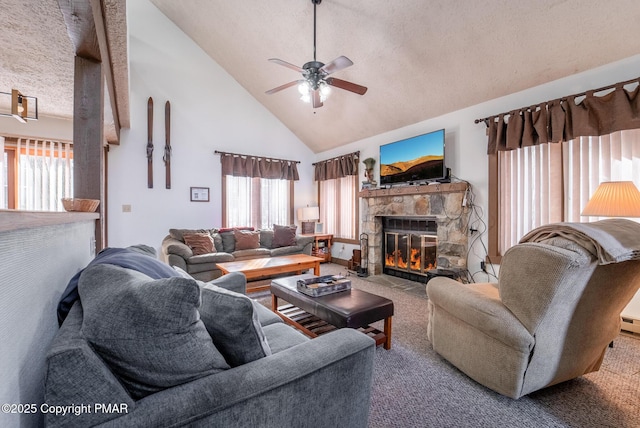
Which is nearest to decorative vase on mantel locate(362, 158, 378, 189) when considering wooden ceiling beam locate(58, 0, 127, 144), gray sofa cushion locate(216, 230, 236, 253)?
gray sofa cushion locate(216, 230, 236, 253)

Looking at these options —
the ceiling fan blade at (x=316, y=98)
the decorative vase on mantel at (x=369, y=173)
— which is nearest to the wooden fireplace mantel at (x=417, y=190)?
the decorative vase on mantel at (x=369, y=173)

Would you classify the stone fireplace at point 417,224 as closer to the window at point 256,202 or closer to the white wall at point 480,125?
the white wall at point 480,125

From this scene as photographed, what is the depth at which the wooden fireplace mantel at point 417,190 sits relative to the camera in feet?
11.7

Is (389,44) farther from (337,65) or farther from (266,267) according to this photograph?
(266,267)

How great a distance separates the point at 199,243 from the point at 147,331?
3.72 metres

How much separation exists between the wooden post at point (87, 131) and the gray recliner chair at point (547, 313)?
2.45 metres

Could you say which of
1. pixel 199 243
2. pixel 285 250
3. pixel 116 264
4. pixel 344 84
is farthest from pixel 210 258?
pixel 116 264

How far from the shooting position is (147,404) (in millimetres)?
685

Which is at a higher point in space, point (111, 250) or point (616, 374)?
point (111, 250)

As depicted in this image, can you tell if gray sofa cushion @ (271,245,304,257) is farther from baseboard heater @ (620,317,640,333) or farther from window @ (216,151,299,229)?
baseboard heater @ (620,317,640,333)

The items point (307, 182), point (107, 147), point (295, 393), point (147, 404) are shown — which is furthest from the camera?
point (307, 182)

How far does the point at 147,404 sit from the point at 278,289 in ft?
6.17

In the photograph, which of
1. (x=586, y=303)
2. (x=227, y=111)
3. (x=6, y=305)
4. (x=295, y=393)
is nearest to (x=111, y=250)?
(x=6, y=305)

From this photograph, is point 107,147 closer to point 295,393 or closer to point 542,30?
point 295,393
